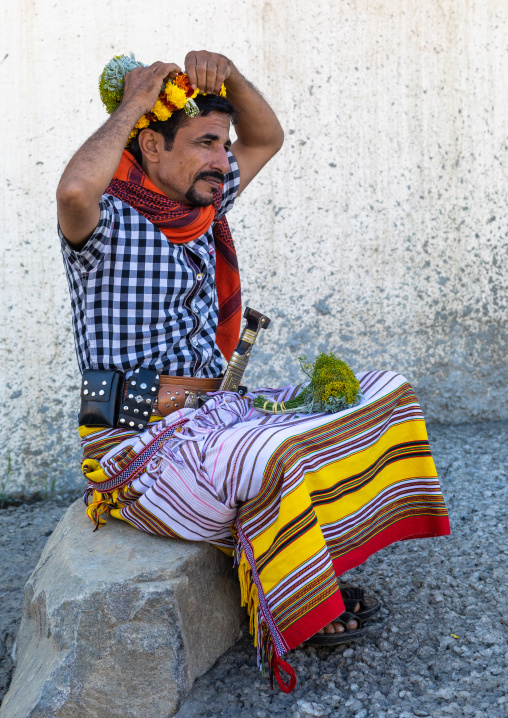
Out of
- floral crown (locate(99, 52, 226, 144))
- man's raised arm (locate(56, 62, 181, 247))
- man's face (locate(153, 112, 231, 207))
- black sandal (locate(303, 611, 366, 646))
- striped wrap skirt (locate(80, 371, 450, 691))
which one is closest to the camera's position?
striped wrap skirt (locate(80, 371, 450, 691))

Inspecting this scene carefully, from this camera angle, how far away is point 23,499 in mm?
4125

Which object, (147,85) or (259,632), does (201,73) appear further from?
(259,632)

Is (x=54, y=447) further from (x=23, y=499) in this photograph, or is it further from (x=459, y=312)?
(x=459, y=312)

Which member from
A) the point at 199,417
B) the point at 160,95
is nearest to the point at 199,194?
the point at 160,95

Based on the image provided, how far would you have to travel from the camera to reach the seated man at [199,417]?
2021 millimetres

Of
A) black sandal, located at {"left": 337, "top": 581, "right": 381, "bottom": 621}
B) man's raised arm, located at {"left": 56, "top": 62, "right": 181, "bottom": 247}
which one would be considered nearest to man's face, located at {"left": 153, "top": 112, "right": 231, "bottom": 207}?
man's raised arm, located at {"left": 56, "top": 62, "right": 181, "bottom": 247}

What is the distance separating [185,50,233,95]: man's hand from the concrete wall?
1631 mm

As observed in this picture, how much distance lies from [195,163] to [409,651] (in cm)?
183

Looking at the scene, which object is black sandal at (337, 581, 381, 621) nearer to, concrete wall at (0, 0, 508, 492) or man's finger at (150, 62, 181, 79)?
man's finger at (150, 62, 181, 79)

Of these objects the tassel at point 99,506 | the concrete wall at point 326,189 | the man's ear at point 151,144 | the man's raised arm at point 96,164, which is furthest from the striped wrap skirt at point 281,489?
the concrete wall at point 326,189

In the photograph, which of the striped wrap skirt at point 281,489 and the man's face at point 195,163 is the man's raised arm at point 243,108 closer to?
the man's face at point 195,163

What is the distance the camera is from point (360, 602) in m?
2.45

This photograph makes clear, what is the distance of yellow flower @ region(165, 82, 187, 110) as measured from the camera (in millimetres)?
2471

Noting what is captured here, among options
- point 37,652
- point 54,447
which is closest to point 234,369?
point 37,652
